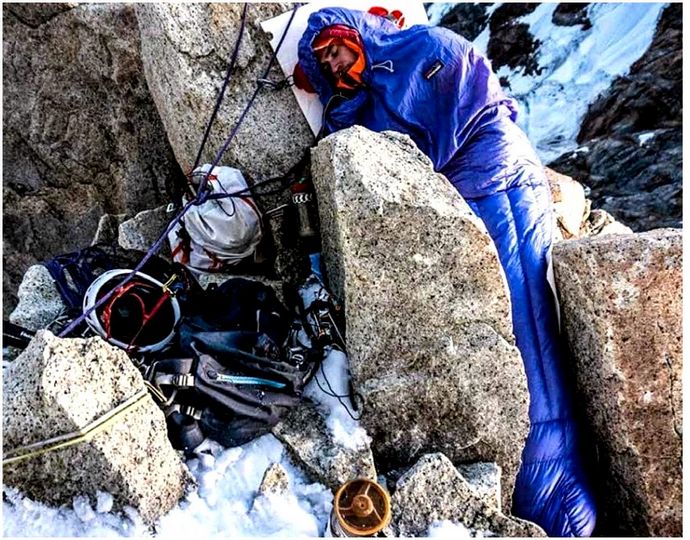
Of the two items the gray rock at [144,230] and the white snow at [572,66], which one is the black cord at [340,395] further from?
the white snow at [572,66]

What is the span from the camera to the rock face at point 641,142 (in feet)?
40.2

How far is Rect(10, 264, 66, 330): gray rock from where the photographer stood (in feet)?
13.3

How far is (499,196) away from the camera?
436 centimetres

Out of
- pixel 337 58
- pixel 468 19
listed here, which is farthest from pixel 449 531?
pixel 468 19

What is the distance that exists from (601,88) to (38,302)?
632 inches

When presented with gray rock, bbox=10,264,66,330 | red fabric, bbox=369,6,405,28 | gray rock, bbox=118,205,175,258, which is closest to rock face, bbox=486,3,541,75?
red fabric, bbox=369,6,405,28

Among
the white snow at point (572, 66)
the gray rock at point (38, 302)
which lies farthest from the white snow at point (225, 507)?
the white snow at point (572, 66)

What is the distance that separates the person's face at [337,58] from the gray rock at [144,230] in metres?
1.83

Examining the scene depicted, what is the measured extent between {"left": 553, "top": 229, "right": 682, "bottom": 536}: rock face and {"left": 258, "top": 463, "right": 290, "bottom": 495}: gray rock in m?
2.02

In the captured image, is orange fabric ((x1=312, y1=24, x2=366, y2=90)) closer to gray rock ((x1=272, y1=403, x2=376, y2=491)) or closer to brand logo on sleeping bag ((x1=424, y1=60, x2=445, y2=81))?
brand logo on sleeping bag ((x1=424, y1=60, x2=445, y2=81))

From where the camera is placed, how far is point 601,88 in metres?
16.5

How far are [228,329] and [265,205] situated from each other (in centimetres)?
149

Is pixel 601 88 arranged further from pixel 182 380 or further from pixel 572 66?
pixel 182 380

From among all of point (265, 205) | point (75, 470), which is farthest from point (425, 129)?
point (75, 470)
